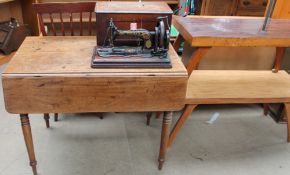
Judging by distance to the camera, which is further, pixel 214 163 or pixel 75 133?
pixel 75 133

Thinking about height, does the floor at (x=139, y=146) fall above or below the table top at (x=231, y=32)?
below

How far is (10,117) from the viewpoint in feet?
6.98

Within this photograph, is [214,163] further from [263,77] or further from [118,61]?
[118,61]

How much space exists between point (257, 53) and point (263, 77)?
0.90 ft

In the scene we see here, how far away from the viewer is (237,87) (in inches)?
73.1

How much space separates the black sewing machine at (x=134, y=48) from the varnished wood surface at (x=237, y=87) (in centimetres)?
38

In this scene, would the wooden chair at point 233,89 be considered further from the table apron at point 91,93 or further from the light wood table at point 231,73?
the table apron at point 91,93

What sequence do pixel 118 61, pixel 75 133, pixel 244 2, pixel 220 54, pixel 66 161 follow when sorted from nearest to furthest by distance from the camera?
pixel 118 61 < pixel 66 161 < pixel 75 133 < pixel 220 54 < pixel 244 2

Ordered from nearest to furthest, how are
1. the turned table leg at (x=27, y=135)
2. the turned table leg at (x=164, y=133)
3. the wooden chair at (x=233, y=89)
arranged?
the turned table leg at (x=27, y=135), the turned table leg at (x=164, y=133), the wooden chair at (x=233, y=89)

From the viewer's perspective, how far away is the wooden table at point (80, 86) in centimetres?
127

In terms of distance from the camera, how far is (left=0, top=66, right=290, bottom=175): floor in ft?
5.67

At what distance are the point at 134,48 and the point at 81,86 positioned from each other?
1.25 feet

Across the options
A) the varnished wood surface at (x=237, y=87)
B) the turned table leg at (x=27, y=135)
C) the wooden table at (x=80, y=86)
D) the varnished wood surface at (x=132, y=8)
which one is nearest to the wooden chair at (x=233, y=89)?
the varnished wood surface at (x=237, y=87)

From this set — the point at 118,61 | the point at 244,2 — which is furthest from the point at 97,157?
the point at 244,2
